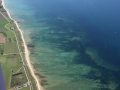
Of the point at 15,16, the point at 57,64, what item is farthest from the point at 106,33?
the point at 15,16

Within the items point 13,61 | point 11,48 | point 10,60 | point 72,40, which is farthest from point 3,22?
point 72,40

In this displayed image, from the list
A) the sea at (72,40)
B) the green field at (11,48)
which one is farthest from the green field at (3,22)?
the green field at (11,48)

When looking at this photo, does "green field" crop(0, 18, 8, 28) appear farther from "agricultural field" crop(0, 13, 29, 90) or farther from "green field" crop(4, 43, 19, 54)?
"green field" crop(4, 43, 19, 54)

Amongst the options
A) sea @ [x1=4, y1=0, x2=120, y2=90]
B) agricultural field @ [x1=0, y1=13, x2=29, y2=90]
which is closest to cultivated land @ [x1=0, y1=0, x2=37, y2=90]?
agricultural field @ [x1=0, y1=13, x2=29, y2=90]

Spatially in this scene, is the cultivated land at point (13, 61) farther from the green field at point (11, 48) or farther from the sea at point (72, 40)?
the sea at point (72, 40)

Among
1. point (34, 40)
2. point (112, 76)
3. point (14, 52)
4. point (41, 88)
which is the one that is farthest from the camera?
point (34, 40)

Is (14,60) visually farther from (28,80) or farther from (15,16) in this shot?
(15,16)

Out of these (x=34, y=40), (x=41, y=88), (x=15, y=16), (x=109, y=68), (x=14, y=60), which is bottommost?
(x=41, y=88)

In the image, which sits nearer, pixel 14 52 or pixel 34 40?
pixel 14 52
